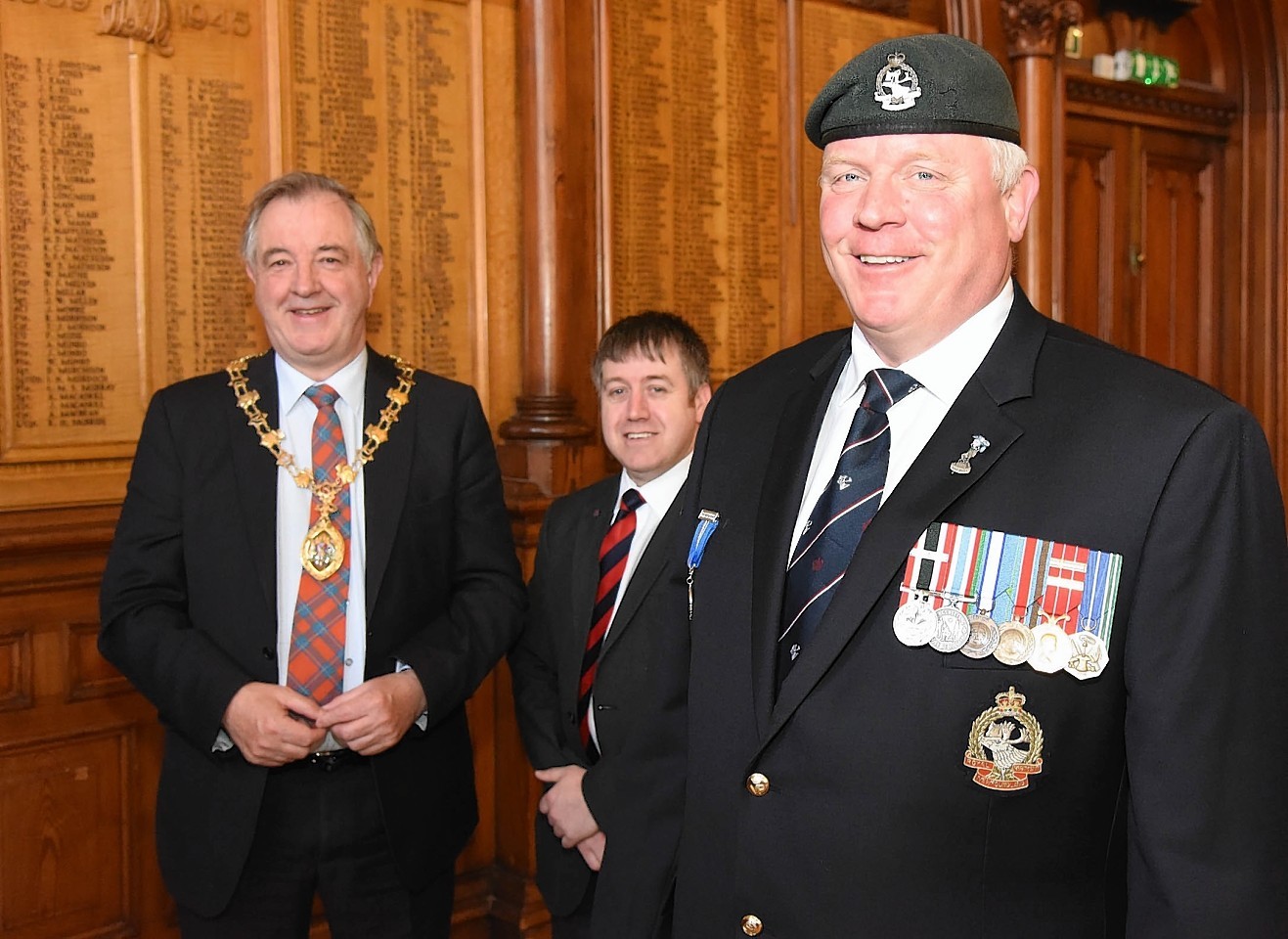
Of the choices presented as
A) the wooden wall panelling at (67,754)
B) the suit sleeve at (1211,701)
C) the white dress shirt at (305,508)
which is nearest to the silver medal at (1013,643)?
the suit sleeve at (1211,701)

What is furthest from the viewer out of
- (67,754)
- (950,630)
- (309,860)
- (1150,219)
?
(1150,219)

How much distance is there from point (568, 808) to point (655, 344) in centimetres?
90

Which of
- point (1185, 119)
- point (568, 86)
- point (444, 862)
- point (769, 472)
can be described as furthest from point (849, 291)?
Answer: point (1185, 119)

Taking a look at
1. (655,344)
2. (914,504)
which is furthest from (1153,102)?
(914,504)

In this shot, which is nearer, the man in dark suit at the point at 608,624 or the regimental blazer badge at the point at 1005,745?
the regimental blazer badge at the point at 1005,745

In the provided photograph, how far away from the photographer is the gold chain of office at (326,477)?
232 centimetres

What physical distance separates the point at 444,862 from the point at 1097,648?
149cm

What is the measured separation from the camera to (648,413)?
247 centimetres

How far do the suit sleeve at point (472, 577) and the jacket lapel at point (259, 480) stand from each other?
28 centimetres

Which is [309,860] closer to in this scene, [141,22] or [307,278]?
[307,278]

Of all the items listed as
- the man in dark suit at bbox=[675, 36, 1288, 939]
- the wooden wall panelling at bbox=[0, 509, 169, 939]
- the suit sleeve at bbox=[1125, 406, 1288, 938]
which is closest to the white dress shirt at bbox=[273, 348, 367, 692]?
the wooden wall panelling at bbox=[0, 509, 169, 939]

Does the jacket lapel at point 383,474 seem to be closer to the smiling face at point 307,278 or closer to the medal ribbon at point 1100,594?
the smiling face at point 307,278

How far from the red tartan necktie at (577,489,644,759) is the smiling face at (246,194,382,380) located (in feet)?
2.07

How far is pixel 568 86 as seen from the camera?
370 centimetres
